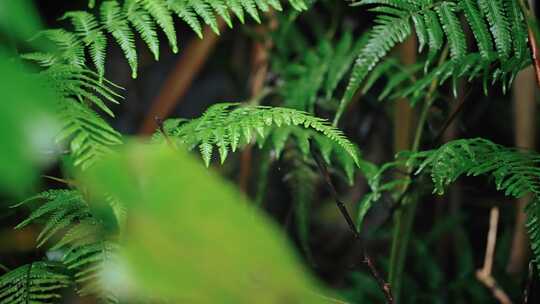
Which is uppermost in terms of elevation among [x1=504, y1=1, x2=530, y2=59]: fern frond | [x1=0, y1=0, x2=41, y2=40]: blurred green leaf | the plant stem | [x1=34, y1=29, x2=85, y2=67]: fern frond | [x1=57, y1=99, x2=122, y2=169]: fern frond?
[x1=34, y1=29, x2=85, y2=67]: fern frond

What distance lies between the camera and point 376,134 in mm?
2197

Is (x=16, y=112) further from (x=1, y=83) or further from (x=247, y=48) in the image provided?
(x=247, y=48)

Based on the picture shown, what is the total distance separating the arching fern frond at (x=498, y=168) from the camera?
853 mm

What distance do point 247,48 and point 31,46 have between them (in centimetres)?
117

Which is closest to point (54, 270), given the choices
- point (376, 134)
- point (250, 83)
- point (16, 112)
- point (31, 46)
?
point (31, 46)

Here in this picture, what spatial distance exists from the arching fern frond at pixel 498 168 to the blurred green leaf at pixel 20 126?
2.15 ft

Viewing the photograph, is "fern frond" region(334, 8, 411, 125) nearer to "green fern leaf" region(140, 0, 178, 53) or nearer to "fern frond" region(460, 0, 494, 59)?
"fern frond" region(460, 0, 494, 59)

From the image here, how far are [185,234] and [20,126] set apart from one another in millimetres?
115

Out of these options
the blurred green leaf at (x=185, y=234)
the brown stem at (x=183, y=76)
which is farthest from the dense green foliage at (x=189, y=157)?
the brown stem at (x=183, y=76)

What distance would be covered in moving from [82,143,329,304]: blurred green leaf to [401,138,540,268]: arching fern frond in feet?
1.84

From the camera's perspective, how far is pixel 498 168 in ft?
3.00

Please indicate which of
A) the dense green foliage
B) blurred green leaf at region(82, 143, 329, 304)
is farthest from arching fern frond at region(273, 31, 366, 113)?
blurred green leaf at region(82, 143, 329, 304)

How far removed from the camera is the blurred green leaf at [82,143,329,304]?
0.35 metres

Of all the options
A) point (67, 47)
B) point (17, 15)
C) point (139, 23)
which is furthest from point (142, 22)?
point (17, 15)
